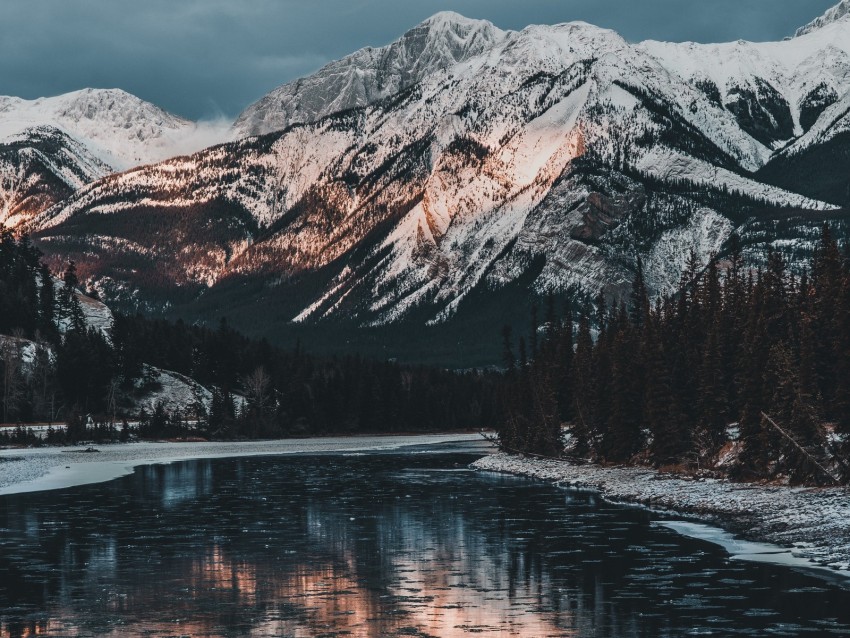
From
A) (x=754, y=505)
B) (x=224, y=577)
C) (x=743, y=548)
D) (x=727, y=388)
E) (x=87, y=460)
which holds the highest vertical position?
(x=727, y=388)

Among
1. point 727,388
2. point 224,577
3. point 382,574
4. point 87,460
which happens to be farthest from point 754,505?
point 87,460

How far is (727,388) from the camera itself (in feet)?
291

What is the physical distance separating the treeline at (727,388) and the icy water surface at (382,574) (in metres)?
11.6

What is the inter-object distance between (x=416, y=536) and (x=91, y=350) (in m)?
158

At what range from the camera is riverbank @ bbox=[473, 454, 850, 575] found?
4488 cm

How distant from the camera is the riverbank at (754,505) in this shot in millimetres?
44875

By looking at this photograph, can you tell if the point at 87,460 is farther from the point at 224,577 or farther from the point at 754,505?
the point at 224,577

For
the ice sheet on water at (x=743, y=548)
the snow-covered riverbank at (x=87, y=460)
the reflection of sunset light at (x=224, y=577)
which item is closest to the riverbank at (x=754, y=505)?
the ice sheet on water at (x=743, y=548)

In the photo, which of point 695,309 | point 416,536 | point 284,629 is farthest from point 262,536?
point 695,309

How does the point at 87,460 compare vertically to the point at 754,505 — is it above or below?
above

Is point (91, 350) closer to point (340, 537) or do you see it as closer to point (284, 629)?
point (340, 537)

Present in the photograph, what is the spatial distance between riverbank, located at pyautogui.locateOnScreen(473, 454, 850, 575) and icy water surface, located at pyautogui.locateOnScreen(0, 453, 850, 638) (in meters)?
2.92

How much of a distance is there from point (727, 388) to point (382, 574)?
177ft

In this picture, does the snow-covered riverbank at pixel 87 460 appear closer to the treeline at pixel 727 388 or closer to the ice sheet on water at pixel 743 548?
the treeline at pixel 727 388
